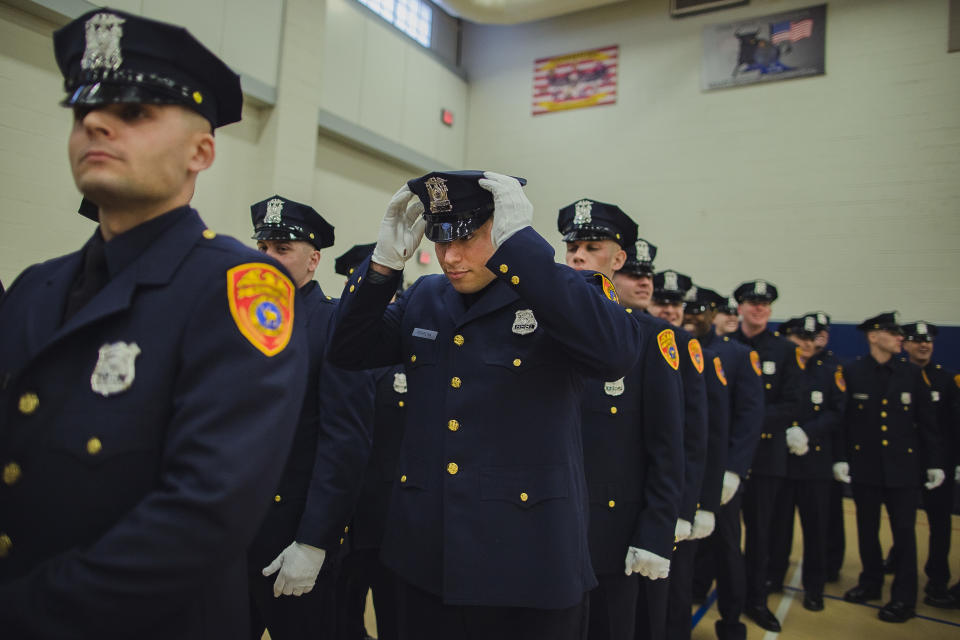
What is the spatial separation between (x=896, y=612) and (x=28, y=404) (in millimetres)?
5361

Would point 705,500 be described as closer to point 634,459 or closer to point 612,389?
point 634,459

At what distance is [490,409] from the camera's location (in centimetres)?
148

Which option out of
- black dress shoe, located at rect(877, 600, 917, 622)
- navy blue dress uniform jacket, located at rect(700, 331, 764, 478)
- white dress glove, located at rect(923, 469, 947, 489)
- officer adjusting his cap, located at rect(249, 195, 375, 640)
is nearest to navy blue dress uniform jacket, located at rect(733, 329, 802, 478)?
navy blue dress uniform jacket, located at rect(700, 331, 764, 478)

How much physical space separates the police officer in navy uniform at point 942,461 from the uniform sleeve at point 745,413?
2111 millimetres

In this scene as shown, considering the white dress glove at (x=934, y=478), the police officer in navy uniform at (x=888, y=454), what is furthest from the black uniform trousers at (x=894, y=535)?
the white dress glove at (x=934, y=478)

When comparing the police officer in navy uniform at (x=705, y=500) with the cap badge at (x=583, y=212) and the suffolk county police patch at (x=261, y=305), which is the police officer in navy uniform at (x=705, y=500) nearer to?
the cap badge at (x=583, y=212)

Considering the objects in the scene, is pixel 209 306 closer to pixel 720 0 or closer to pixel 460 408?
pixel 460 408

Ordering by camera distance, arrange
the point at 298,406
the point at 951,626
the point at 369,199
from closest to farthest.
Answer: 1. the point at 298,406
2. the point at 951,626
3. the point at 369,199

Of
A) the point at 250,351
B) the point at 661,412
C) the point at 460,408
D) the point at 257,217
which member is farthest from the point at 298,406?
the point at 257,217

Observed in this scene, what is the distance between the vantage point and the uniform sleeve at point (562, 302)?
4.49 feet

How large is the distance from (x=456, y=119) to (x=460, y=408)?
926 centimetres

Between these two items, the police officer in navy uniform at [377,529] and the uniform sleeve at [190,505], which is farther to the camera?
the police officer in navy uniform at [377,529]

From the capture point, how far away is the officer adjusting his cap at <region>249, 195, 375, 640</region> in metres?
1.91

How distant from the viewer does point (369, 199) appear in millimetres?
8258
